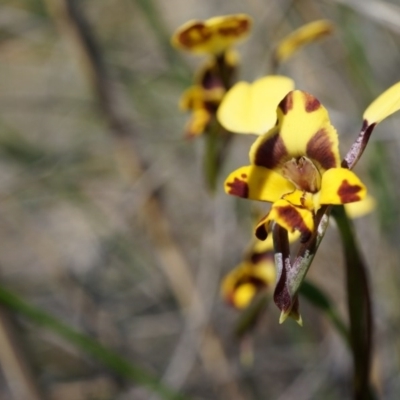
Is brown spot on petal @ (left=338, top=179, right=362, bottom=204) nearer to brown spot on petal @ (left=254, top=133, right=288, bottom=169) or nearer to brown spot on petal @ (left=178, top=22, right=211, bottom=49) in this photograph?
brown spot on petal @ (left=254, top=133, right=288, bottom=169)

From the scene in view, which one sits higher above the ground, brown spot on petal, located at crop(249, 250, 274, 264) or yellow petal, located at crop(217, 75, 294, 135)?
yellow petal, located at crop(217, 75, 294, 135)

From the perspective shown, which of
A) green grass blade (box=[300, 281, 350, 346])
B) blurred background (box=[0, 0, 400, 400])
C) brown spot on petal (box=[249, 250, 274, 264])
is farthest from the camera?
blurred background (box=[0, 0, 400, 400])

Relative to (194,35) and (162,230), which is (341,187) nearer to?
(194,35)

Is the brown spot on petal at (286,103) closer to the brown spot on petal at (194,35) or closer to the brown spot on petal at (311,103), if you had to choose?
the brown spot on petal at (311,103)

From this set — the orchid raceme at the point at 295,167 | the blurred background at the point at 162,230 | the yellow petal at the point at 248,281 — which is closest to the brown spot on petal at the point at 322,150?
the orchid raceme at the point at 295,167

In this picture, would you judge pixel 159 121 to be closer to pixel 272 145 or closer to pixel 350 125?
pixel 350 125

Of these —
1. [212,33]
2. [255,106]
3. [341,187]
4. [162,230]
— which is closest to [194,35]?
[212,33]

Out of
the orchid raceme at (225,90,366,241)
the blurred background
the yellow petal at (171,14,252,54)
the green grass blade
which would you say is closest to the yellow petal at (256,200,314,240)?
the orchid raceme at (225,90,366,241)
